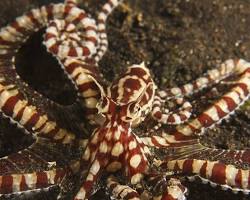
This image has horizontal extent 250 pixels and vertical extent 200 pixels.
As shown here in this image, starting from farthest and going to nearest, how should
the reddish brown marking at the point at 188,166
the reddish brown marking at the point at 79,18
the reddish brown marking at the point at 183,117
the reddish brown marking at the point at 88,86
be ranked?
1. the reddish brown marking at the point at 79,18
2. the reddish brown marking at the point at 183,117
3. the reddish brown marking at the point at 88,86
4. the reddish brown marking at the point at 188,166

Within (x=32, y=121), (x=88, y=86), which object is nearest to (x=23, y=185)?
(x=32, y=121)

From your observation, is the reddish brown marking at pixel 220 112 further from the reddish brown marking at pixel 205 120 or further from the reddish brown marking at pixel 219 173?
the reddish brown marking at pixel 219 173

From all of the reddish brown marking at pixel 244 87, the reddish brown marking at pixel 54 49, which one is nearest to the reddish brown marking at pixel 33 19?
the reddish brown marking at pixel 54 49

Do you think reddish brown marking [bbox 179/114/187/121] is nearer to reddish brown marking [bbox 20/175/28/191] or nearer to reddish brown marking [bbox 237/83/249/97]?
reddish brown marking [bbox 237/83/249/97]

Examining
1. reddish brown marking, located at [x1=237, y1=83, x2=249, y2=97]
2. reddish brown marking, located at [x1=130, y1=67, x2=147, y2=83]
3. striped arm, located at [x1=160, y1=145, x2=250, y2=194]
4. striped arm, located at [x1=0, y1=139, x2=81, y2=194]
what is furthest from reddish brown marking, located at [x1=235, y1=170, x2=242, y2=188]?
striped arm, located at [x1=0, y1=139, x2=81, y2=194]

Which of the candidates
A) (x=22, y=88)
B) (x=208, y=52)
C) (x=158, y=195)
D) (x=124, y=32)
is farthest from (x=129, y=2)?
(x=158, y=195)

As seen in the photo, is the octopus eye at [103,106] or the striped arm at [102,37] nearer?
the octopus eye at [103,106]

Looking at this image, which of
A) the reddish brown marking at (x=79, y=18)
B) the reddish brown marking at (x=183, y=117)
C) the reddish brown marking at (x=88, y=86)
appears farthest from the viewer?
the reddish brown marking at (x=79, y=18)

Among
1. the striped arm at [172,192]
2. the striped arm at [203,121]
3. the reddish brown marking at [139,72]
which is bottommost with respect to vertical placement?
the striped arm at [172,192]
